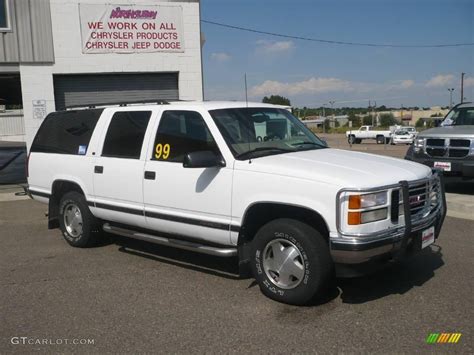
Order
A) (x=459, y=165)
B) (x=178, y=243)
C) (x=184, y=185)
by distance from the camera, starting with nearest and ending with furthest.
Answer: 1. (x=184, y=185)
2. (x=178, y=243)
3. (x=459, y=165)

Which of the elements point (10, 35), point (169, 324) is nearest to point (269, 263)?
point (169, 324)

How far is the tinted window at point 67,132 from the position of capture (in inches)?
252

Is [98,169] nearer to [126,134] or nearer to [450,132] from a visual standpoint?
[126,134]

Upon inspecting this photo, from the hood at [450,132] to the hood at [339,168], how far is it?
535 cm

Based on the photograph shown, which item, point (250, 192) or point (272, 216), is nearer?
point (250, 192)

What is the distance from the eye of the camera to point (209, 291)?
4.84 m

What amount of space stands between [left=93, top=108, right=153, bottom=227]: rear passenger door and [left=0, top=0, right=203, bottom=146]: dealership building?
7.26 metres

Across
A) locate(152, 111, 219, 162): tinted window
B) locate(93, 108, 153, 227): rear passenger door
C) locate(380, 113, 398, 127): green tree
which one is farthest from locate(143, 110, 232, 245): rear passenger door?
locate(380, 113, 398, 127): green tree

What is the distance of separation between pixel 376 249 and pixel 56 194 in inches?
181

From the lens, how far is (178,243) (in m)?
5.22

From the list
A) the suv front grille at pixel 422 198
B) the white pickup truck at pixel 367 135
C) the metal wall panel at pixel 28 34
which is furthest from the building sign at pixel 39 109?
the white pickup truck at pixel 367 135

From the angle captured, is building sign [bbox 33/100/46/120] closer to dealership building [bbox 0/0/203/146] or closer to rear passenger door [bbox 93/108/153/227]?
dealership building [bbox 0/0/203/146]

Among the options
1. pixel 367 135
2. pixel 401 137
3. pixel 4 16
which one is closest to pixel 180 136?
pixel 4 16

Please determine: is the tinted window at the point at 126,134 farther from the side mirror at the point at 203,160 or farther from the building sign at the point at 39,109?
the building sign at the point at 39,109
